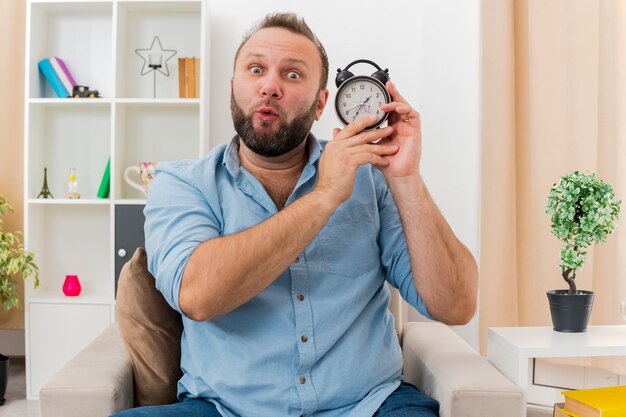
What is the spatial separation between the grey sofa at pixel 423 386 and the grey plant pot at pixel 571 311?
0.86 ft

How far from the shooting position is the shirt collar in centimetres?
180

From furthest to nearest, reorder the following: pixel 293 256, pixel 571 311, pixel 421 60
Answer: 1. pixel 421 60
2. pixel 571 311
3. pixel 293 256

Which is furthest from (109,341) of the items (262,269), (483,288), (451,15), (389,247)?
(451,15)

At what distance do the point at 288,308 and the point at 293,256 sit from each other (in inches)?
6.8

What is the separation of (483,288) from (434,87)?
0.89 m

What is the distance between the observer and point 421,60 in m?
3.41

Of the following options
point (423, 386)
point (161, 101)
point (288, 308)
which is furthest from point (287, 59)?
point (161, 101)

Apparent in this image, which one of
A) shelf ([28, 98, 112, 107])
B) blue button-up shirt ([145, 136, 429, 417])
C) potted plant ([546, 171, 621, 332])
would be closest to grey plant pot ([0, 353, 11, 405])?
shelf ([28, 98, 112, 107])

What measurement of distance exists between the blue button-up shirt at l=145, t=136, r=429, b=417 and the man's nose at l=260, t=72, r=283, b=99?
18cm

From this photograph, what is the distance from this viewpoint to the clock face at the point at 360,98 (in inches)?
66.1

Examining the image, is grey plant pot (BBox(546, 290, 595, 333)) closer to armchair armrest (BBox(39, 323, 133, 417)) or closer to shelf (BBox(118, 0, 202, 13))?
armchair armrest (BBox(39, 323, 133, 417))

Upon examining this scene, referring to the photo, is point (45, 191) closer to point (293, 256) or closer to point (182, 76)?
point (182, 76)

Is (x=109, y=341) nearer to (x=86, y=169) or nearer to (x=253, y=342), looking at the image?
(x=253, y=342)

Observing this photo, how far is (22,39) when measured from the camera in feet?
11.6
